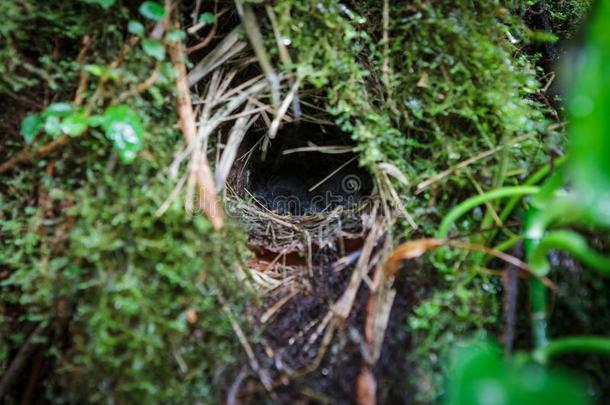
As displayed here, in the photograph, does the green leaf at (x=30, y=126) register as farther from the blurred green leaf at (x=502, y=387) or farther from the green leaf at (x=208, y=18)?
the blurred green leaf at (x=502, y=387)

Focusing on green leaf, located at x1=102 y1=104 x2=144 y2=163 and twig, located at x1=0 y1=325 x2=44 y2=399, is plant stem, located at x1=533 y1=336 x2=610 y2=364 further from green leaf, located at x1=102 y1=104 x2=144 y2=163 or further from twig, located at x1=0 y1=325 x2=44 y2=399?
twig, located at x1=0 y1=325 x2=44 y2=399

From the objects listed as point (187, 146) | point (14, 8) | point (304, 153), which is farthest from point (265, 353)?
point (304, 153)

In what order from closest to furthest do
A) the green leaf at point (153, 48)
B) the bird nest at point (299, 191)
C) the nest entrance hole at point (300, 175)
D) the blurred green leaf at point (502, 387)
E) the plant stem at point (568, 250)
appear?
the blurred green leaf at point (502, 387) < the plant stem at point (568, 250) < the green leaf at point (153, 48) < the bird nest at point (299, 191) < the nest entrance hole at point (300, 175)

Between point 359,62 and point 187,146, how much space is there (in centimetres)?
56

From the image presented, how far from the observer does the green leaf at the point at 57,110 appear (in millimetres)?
902

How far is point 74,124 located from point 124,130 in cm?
10

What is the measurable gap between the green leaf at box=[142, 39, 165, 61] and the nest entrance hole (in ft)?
3.02

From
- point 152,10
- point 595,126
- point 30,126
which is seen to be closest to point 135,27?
point 152,10

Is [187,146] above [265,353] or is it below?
above

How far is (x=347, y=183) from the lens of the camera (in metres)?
2.06

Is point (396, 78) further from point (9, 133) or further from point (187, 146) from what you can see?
point (9, 133)

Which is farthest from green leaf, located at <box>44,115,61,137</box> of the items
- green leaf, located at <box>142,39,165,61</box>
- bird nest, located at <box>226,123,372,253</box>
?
bird nest, located at <box>226,123,372,253</box>

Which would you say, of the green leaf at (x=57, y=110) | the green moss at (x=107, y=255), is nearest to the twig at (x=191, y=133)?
the green moss at (x=107, y=255)

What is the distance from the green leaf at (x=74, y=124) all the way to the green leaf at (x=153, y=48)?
201 mm
